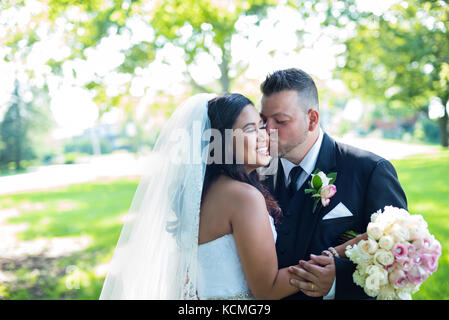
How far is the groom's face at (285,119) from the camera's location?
3.11 m

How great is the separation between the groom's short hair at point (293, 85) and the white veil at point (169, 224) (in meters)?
0.58

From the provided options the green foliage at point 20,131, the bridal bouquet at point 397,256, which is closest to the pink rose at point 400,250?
the bridal bouquet at point 397,256

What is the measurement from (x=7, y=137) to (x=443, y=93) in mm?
26792

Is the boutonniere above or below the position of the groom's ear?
below

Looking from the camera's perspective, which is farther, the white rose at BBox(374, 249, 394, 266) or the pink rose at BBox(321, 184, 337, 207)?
the pink rose at BBox(321, 184, 337, 207)

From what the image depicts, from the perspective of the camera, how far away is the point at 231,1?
263 inches

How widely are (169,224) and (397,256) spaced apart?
150cm

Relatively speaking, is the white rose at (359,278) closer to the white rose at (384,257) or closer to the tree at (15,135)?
the white rose at (384,257)

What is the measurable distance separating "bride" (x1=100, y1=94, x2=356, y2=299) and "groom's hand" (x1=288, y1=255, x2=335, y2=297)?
0.22 feet

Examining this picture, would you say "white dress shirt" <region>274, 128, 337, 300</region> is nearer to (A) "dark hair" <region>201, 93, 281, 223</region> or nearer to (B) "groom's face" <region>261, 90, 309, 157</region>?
(B) "groom's face" <region>261, 90, 309, 157</region>

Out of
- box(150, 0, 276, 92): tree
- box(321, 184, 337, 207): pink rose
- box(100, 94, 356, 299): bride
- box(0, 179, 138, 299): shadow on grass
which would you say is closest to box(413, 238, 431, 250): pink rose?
box(100, 94, 356, 299): bride

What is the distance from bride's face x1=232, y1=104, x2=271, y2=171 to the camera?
2680 millimetres

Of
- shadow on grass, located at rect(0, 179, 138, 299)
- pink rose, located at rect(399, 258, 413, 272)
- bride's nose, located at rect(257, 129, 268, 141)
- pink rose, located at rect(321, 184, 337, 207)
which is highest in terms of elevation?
bride's nose, located at rect(257, 129, 268, 141)
